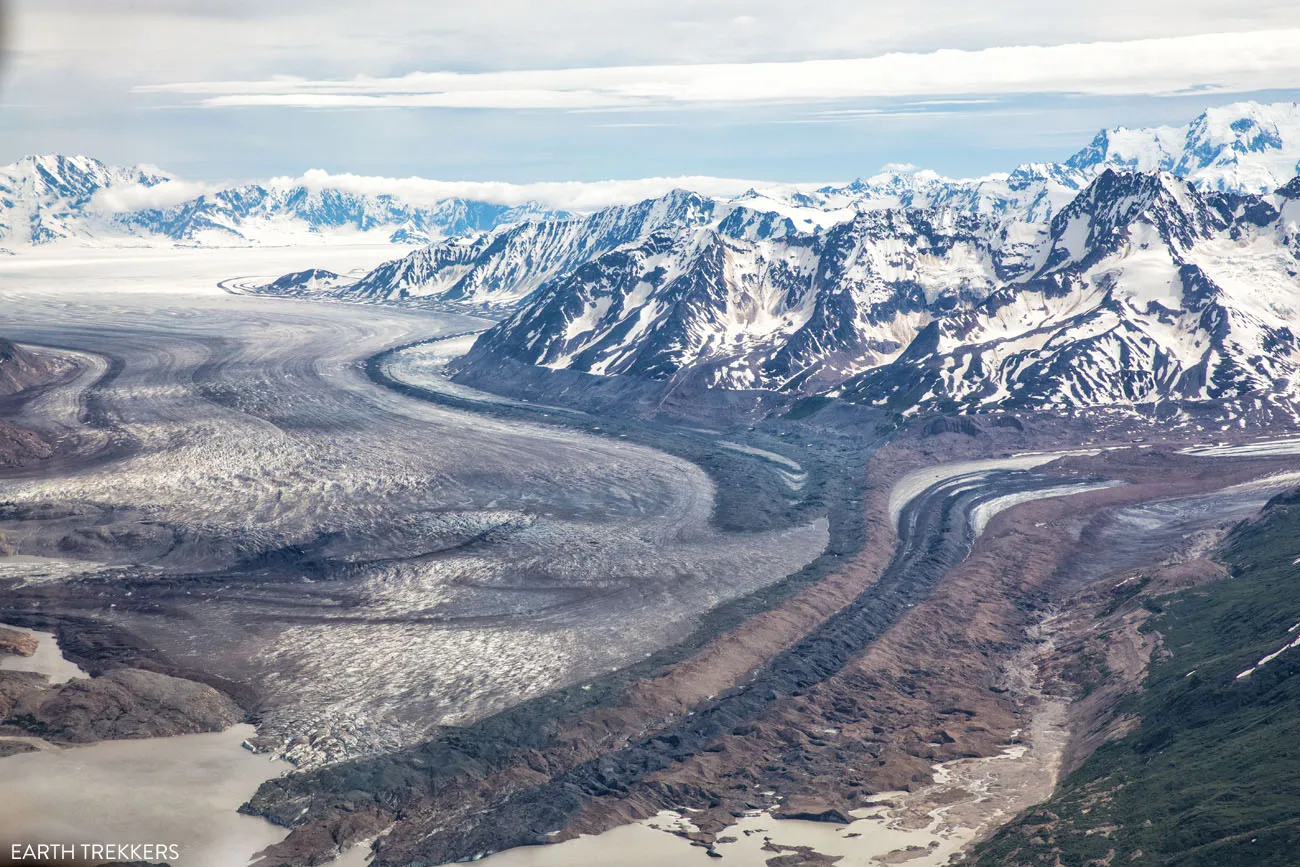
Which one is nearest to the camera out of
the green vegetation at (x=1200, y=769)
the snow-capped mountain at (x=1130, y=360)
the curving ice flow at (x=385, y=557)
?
the green vegetation at (x=1200, y=769)

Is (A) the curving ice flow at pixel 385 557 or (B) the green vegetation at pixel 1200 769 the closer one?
(B) the green vegetation at pixel 1200 769

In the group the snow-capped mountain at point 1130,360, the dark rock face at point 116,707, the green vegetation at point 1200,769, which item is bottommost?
the dark rock face at point 116,707

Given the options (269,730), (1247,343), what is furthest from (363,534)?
(1247,343)

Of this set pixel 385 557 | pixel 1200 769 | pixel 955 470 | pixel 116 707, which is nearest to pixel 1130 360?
pixel 955 470

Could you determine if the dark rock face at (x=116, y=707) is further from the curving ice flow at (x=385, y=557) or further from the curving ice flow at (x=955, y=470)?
the curving ice flow at (x=955, y=470)

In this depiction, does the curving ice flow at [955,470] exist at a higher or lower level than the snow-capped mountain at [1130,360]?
lower

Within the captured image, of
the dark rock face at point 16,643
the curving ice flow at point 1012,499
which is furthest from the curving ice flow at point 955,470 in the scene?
the dark rock face at point 16,643

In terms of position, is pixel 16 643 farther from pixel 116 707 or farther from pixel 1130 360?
pixel 1130 360
